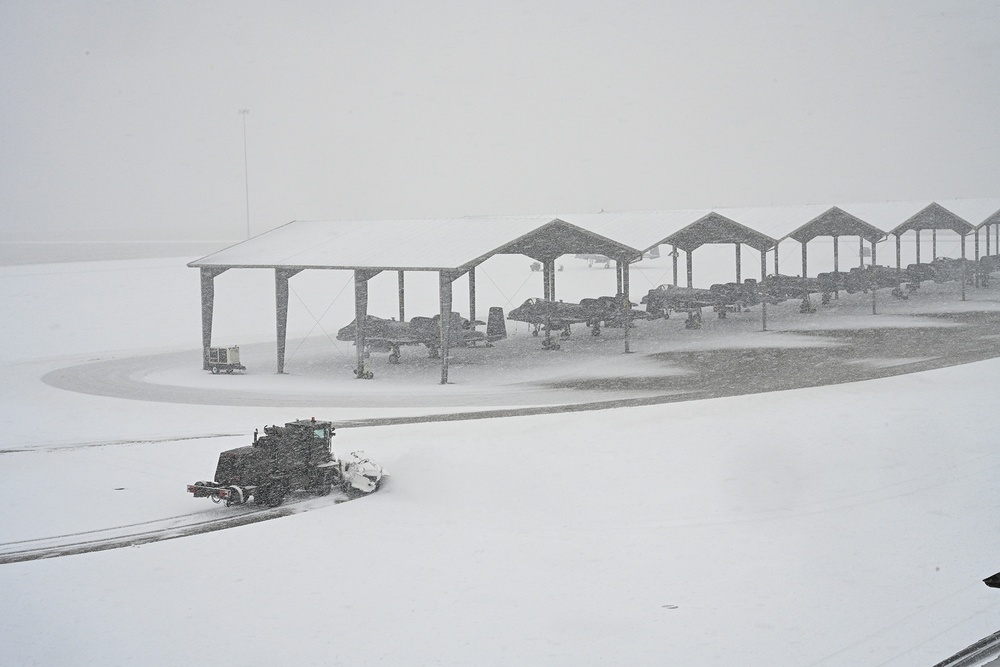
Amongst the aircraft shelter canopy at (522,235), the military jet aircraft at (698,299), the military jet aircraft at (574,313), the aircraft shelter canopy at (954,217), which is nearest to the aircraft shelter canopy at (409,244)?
the aircraft shelter canopy at (522,235)

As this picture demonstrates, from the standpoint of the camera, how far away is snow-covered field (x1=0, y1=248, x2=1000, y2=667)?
34.9 feet

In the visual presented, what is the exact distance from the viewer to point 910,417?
20703 mm

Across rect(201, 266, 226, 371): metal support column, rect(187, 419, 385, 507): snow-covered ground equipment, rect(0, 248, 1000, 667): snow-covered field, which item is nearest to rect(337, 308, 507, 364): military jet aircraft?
rect(201, 266, 226, 371): metal support column

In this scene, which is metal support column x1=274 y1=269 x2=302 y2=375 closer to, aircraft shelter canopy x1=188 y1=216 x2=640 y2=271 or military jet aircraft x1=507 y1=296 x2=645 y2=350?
aircraft shelter canopy x1=188 y1=216 x2=640 y2=271

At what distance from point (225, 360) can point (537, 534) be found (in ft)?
68.5

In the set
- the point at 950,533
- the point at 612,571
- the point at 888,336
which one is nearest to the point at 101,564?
the point at 612,571

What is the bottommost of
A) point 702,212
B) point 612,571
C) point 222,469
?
point 612,571

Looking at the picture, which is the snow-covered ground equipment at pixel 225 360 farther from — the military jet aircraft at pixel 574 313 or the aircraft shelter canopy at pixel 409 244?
the military jet aircraft at pixel 574 313

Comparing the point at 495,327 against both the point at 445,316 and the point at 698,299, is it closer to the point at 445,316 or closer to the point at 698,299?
the point at 445,316

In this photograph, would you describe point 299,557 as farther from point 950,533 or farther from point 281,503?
point 950,533

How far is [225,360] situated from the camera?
32656 millimetres

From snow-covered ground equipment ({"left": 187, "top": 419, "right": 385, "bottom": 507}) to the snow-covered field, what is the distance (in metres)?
0.42

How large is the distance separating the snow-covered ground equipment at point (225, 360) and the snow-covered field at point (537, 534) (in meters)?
3.79

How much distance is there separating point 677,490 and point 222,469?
7378 mm
